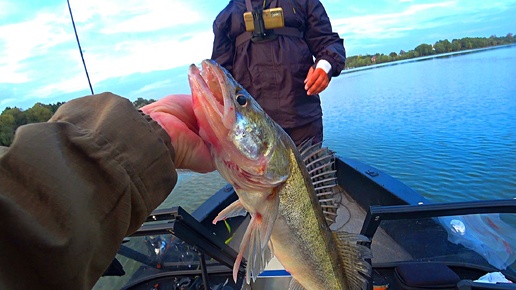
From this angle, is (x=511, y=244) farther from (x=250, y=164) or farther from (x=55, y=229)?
(x=55, y=229)

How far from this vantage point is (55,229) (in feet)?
2.19

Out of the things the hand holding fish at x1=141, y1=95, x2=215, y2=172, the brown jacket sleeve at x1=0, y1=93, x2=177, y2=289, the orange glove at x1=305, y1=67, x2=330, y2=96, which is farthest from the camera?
the orange glove at x1=305, y1=67, x2=330, y2=96

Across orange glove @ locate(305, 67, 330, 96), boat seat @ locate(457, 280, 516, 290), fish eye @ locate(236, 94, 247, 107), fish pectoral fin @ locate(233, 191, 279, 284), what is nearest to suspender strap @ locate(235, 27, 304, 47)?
orange glove @ locate(305, 67, 330, 96)

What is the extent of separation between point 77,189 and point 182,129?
508 millimetres

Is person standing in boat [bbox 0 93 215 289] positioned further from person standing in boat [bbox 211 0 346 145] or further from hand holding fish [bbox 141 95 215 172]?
person standing in boat [bbox 211 0 346 145]

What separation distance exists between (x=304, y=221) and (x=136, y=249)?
1514mm

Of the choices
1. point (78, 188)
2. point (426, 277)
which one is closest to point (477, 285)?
point (426, 277)

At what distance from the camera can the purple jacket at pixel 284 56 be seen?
292 centimetres

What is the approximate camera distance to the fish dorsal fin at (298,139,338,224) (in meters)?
1.63

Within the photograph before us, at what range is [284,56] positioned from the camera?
2898 mm

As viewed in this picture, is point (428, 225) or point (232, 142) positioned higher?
point (232, 142)

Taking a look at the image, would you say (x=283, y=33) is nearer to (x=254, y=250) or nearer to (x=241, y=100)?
(x=241, y=100)

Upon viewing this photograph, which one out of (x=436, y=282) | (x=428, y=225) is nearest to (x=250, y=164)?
(x=436, y=282)

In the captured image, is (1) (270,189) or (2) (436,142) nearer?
(1) (270,189)
